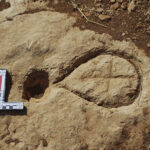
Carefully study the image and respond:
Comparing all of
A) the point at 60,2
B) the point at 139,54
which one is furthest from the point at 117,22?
the point at 60,2

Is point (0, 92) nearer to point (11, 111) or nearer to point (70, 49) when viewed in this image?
point (11, 111)

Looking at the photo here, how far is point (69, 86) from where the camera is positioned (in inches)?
125

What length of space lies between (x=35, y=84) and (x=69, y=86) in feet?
1.68

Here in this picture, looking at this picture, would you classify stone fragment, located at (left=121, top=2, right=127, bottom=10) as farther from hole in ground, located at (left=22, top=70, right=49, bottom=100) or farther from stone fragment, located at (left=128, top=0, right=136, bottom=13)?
hole in ground, located at (left=22, top=70, right=49, bottom=100)

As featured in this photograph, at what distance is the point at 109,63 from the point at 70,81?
54cm

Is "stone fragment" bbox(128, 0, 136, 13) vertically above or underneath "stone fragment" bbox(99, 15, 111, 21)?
above

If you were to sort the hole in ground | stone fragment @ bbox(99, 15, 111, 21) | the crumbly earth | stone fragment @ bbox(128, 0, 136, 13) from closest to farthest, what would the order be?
the crumbly earth < the hole in ground < stone fragment @ bbox(99, 15, 111, 21) < stone fragment @ bbox(128, 0, 136, 13)

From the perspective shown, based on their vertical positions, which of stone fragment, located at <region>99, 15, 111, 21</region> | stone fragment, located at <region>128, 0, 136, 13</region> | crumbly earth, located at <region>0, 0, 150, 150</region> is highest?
stone fragment, located at <region>128, 0, 136, 13</region>

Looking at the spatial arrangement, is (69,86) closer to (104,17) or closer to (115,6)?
(104,17)

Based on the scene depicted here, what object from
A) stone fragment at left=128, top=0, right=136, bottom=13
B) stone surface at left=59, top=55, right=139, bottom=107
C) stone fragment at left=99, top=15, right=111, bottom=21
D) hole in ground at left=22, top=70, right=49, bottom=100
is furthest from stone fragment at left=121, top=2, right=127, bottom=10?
hole in ground at left=22, top=70, right=49, bottom=100

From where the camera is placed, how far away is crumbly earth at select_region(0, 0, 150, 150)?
9.68 ft

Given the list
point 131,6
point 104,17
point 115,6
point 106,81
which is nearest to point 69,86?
point 106,81

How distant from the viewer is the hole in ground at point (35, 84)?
326 centimetres

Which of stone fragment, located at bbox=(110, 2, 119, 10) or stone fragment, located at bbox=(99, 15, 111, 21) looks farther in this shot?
stone fragment, located at bbox=(110, 2, 119, 10)
